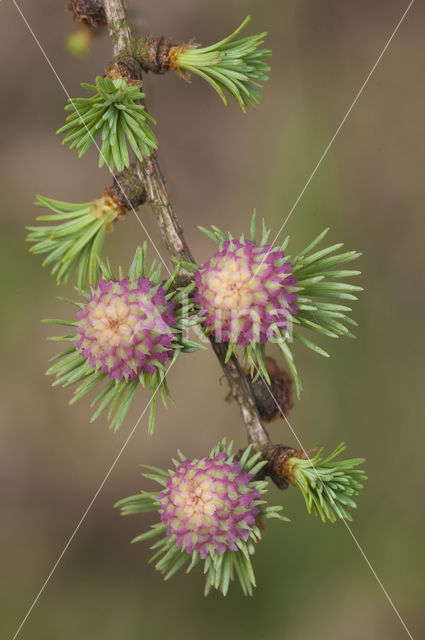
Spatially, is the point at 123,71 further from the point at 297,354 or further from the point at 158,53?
the point at 297,354

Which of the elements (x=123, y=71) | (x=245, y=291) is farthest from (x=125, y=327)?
(x=123, y=71)

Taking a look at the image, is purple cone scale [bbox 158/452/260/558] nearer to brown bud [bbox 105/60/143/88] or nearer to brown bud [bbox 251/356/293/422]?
brown bud [bbox 251/356/293/422]

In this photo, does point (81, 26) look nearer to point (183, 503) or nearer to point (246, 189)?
point (246, 189)

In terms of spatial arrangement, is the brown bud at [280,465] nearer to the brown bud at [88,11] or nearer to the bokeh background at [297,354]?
the bokeh background at [297,354]

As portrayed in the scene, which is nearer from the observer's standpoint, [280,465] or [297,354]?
[280,465]

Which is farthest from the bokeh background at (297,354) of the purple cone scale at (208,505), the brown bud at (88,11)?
the purple cone scale at (208,505)
